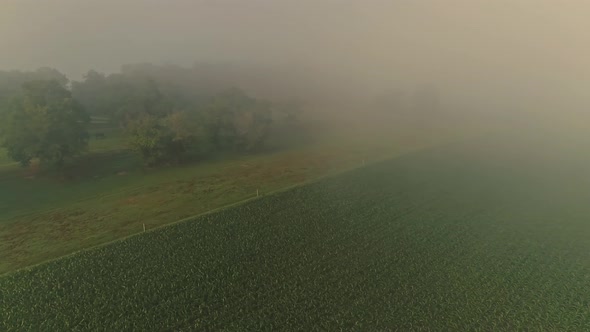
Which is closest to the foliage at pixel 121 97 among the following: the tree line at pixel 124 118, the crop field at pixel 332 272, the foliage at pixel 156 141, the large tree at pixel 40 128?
the tree line at pixel 124 118

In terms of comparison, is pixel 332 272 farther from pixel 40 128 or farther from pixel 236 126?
pixel 40 128

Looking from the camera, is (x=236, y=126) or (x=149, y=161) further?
(x=236, y=126)

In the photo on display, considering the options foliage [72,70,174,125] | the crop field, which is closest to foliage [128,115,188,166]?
A: foliage [72,70,174,125]

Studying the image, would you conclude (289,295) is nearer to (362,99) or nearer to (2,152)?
(2,152)

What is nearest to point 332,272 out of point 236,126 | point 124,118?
point 236,126

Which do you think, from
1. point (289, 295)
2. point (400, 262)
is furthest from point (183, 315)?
point (400, 262)

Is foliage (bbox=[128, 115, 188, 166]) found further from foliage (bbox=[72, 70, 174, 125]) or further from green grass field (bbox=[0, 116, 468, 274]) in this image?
foliage (bbox=[72, 70, 174, 125])
